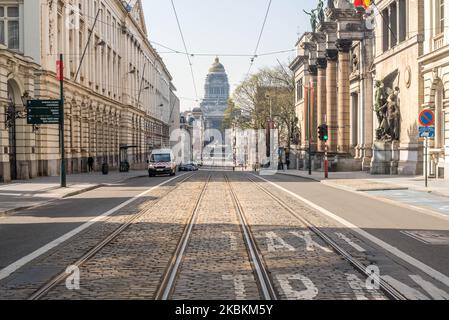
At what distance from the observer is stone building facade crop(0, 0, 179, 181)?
1403 inches

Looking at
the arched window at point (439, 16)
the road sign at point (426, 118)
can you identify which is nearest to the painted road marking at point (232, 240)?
the road sign at point (426, 118)

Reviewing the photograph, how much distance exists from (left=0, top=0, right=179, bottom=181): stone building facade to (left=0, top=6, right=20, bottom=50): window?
61 mm

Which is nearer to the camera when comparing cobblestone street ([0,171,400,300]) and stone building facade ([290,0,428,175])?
cobblestone street ([0,171,400,300])

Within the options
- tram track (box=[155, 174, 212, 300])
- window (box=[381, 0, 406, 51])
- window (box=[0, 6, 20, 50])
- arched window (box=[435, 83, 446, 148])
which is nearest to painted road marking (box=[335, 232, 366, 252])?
tram track (box=[155, 174, 212, 300])

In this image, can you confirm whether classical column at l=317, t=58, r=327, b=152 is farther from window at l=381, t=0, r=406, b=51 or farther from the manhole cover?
the manhole cover

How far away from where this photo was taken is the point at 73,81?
45969 mm

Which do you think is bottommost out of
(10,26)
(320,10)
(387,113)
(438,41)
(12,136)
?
(12,136)

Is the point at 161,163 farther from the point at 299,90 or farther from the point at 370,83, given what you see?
the point at 299,90

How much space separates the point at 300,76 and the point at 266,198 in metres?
60.5

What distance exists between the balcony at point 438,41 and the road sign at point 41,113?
2040 centimetres

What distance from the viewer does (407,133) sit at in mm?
39094

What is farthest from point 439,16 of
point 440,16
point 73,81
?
point 73,81

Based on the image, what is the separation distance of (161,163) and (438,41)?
A: 22.9 metres
